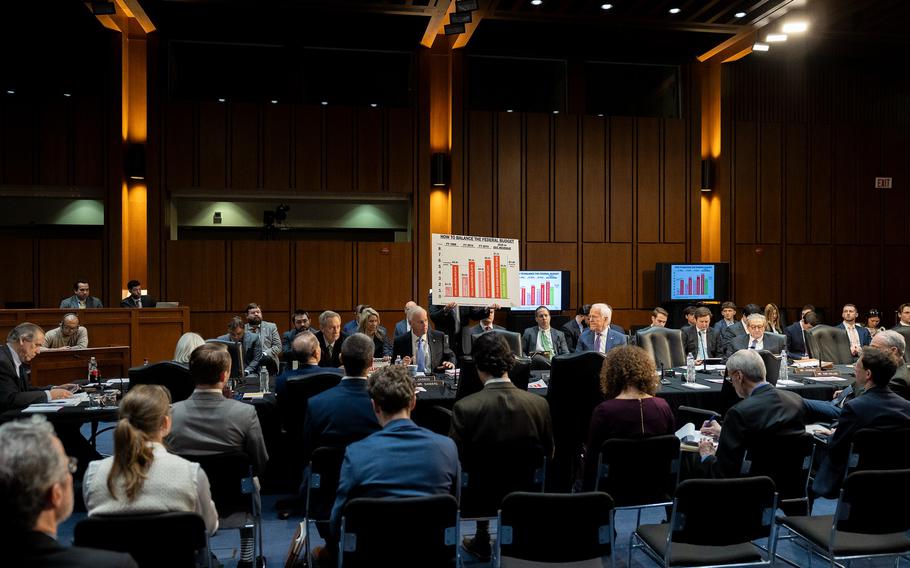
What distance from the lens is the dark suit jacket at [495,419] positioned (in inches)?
129

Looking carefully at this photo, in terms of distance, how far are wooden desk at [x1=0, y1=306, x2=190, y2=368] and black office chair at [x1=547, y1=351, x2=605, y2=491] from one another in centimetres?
630

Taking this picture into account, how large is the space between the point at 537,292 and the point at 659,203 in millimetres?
3074

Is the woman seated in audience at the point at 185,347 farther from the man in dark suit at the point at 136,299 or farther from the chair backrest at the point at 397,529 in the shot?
the man in dark suit at the point at 136,299

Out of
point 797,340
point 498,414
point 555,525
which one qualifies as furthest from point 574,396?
point 797,340

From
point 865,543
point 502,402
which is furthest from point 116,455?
point 865,543

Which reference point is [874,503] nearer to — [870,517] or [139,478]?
[870,517]

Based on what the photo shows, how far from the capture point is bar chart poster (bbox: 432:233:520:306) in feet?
21.7

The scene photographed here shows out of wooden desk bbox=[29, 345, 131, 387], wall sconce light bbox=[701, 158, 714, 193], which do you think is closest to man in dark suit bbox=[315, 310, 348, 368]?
wooden desk bbox=[29, 345, 131, 387]

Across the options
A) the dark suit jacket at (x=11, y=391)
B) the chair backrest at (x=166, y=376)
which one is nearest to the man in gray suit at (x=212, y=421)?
the chair backrest at (x=166, y=376)

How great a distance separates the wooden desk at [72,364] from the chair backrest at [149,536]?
3934 mm

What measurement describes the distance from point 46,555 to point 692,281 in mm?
11475

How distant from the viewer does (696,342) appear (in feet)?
25.3

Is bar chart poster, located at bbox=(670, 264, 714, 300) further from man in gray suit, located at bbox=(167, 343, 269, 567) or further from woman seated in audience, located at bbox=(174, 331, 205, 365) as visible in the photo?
man in gray suit, located at bbox=(167, 343, 269, 567)

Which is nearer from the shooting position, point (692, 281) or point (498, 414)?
point (498, 414)
